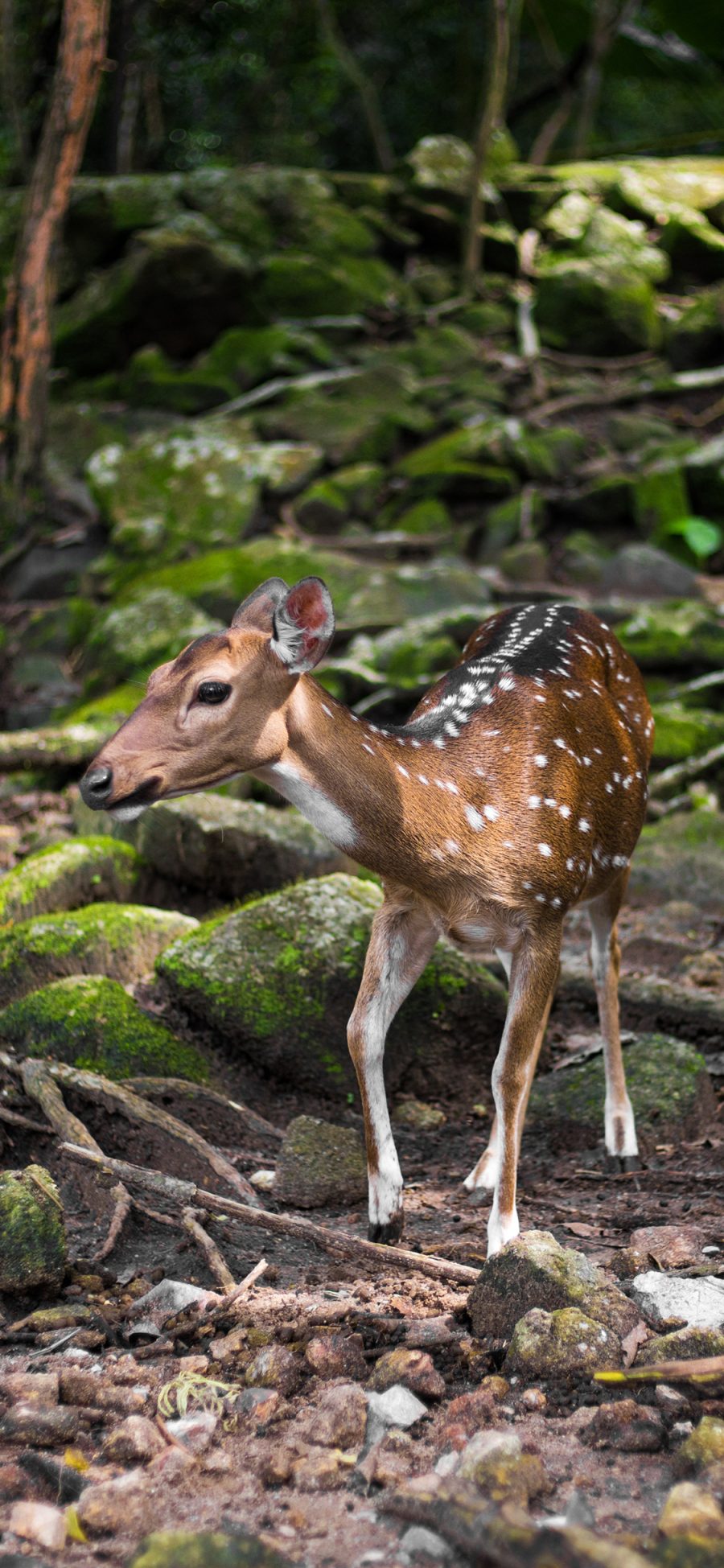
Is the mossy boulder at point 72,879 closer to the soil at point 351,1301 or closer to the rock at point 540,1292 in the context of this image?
the soil at point 351,1301

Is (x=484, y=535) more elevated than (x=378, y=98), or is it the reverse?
(x=378, y=98)

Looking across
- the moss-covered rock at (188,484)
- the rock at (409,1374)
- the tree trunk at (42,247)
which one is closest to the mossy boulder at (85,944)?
the rock at (409,1374)

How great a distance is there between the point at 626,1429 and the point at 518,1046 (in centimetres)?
122

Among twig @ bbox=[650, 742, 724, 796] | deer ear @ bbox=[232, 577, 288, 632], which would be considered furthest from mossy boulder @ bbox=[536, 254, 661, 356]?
deer ear @ bbox=[232, 577, 288, 632]

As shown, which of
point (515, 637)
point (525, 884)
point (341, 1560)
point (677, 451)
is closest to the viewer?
point (341, 1560)

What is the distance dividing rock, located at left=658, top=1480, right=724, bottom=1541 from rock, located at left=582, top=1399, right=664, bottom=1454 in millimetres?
244

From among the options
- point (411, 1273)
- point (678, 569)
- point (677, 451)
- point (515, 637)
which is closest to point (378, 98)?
point (677, 451)

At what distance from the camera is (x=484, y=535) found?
38.5 ft

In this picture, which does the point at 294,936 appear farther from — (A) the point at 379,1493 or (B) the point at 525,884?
(A) the point at 379,1493

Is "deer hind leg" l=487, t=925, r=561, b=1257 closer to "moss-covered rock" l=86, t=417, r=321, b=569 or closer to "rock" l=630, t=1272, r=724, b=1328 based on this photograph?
"rock" l=630, t=1272, r=724, b=1328

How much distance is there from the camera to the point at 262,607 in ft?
11.6

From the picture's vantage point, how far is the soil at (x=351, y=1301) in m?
2.36

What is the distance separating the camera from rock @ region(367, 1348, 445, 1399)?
275cm

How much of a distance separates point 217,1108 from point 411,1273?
1.11 m
